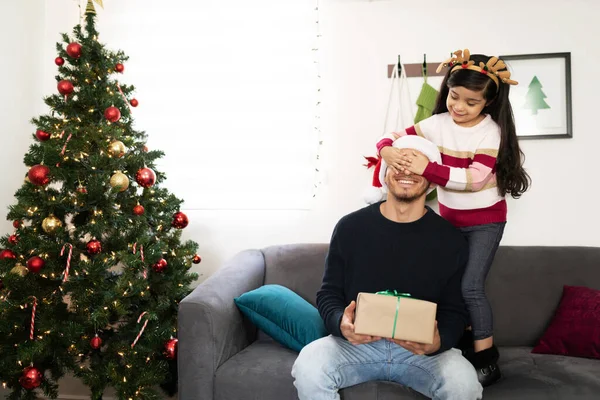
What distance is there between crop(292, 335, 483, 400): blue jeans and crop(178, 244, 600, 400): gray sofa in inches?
3.8

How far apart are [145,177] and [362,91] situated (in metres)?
1.26

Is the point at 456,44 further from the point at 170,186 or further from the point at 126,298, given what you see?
the point at 126,298

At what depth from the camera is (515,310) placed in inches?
109

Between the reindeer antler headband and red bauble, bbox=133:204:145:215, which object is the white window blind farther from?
the reindeer antler headband

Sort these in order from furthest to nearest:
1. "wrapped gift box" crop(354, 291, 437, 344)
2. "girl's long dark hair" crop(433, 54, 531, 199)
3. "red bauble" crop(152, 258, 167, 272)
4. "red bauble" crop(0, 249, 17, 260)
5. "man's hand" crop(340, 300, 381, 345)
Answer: "red bauble" crop(152, 258, 167, 272)
"red bauble" crop(0, 249, 17, 260)
"girl's long dark hair" crop(433, 54, 531, 199)
"man's hand" crop(340, 300, 381, 345)
"wrapped gift box" crop(354, 291, 437, 344)

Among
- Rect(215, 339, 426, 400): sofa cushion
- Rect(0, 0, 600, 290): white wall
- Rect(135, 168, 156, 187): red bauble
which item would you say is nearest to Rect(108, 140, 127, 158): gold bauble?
Rect(135, 168, 156, 187): red bauble

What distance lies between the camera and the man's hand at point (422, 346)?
1.97 metres

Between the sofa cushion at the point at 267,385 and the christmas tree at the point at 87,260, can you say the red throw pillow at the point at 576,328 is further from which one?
the christmas tree at the point at 87,260

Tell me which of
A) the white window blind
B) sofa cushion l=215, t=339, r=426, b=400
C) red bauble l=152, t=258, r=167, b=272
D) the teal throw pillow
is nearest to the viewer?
sofa cushion l=215, t=339, r=426, b=400

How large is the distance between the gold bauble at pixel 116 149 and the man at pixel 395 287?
1.00 m

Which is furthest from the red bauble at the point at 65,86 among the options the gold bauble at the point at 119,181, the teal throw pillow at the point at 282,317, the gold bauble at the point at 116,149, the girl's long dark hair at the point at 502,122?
the girl's long dark hair at the point at 502,122

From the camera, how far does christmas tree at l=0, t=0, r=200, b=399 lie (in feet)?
8.19

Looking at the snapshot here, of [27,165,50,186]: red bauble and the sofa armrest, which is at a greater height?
[27,165,50,186]: red bauble

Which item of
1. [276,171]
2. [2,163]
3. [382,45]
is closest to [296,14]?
[382,45]
